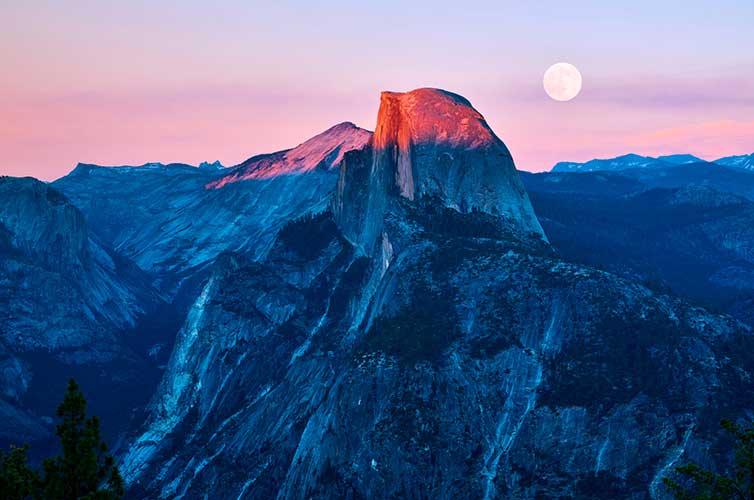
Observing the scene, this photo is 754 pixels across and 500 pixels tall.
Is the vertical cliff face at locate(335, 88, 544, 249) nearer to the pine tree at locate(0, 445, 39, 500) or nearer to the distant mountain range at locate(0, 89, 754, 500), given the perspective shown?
the distant mountain range at locate(0, 89, 754, 500)

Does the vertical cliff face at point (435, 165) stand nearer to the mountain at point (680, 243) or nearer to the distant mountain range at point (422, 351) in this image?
the distant mountain range at point (422, 351)

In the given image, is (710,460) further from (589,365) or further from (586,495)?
(589,365)

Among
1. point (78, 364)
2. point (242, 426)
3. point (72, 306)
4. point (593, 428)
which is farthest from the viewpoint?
point (72, 306)

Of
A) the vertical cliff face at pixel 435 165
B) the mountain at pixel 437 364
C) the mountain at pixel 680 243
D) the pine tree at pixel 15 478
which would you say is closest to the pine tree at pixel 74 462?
the pine tree at pixel 15 478

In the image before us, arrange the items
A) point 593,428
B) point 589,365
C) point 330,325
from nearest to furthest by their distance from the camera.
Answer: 1. point 593,428
2. point 589,365
3. point 330,325

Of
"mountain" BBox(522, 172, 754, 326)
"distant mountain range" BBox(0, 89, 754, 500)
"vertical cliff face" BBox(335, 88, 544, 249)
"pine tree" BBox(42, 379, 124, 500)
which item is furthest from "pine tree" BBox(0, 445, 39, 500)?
"mountain" BBox(522, 172, 754, 326)

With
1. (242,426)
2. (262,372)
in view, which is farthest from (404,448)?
(262,372)

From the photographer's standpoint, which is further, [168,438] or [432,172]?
[432,172]
